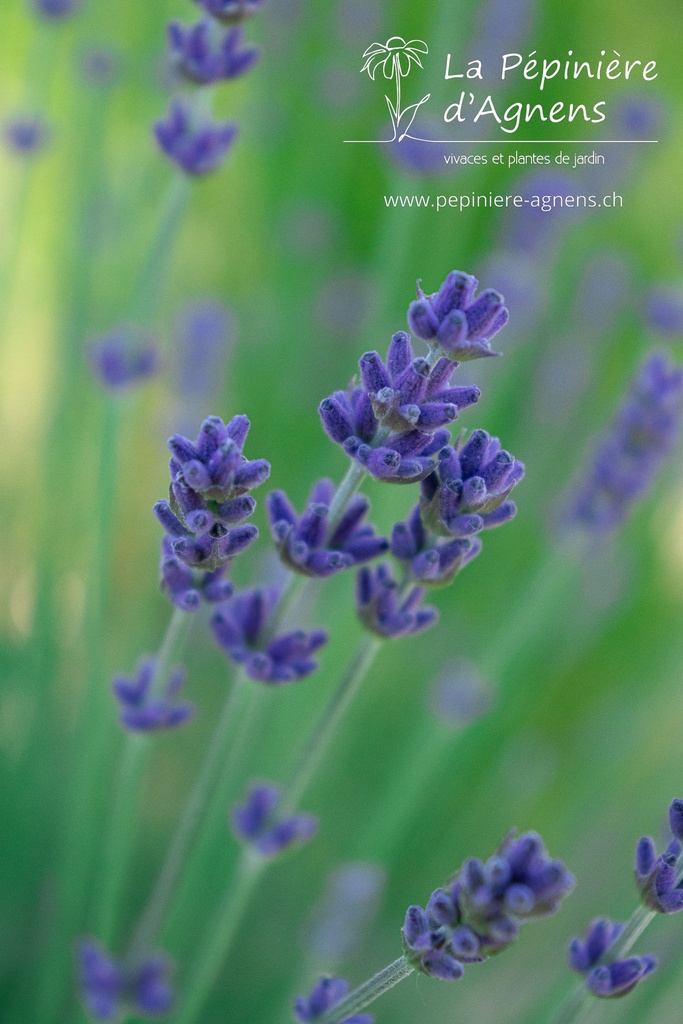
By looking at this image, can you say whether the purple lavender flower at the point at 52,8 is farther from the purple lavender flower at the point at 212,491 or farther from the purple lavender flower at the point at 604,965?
the purple lavender flower at the point at 604,965

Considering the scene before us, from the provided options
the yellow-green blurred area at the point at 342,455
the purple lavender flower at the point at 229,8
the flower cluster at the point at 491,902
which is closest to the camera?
the flower cluster at the point at 491,902

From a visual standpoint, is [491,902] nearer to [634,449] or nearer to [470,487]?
[470,487]

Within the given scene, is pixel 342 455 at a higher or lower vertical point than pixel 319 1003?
higher

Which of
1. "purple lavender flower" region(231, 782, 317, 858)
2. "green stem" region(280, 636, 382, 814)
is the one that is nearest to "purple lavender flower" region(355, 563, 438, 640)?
"green stem" region(280, 636, 382, 814)

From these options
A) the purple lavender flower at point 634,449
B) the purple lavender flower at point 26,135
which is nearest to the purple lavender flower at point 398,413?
the purple lavender flower at point 634,449

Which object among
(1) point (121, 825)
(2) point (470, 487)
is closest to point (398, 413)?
(2) point (470, 487)

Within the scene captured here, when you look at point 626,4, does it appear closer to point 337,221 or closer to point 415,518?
point 337,221
